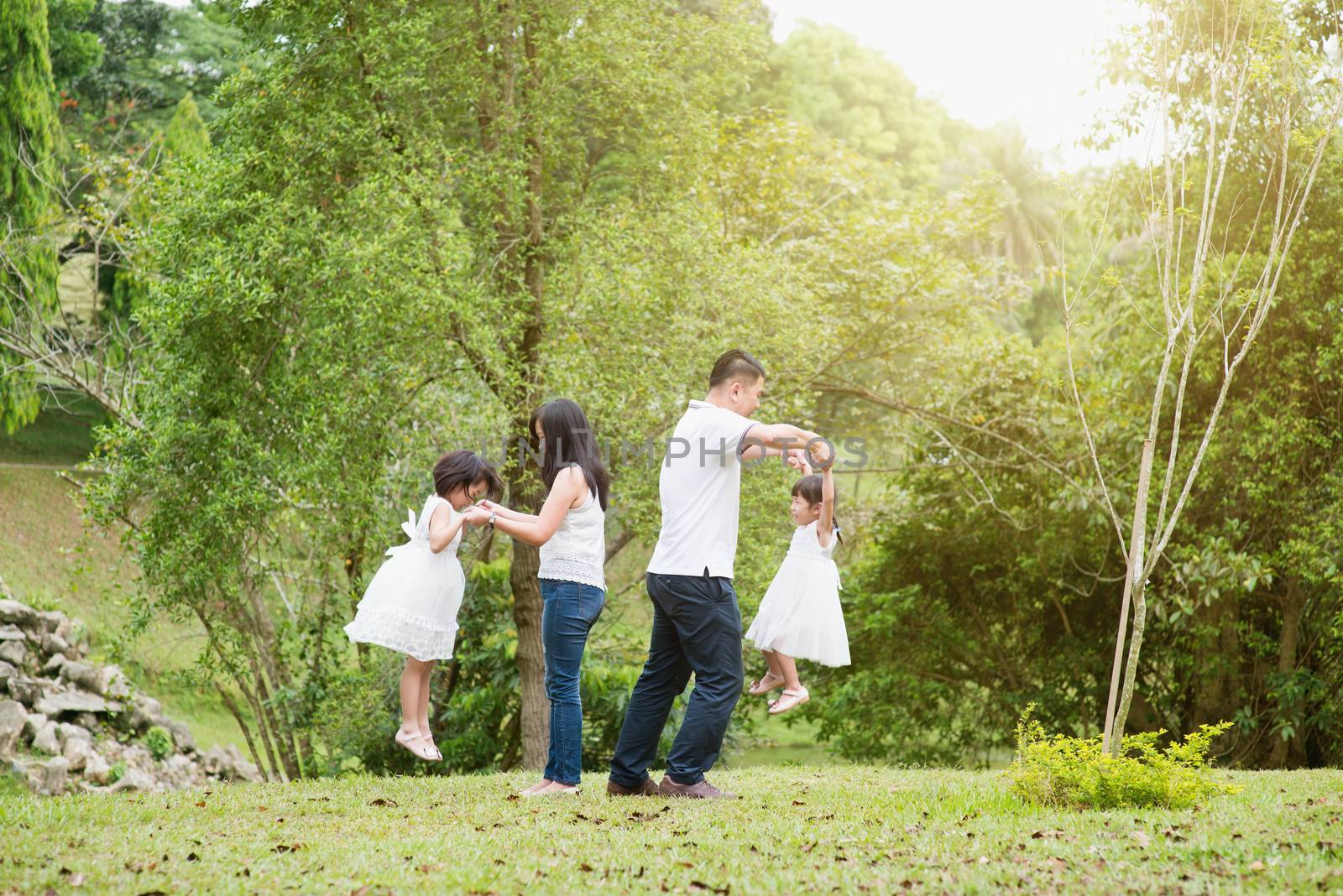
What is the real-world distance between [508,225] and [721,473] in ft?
19.2

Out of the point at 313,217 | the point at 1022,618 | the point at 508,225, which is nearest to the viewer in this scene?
the point at 313,217

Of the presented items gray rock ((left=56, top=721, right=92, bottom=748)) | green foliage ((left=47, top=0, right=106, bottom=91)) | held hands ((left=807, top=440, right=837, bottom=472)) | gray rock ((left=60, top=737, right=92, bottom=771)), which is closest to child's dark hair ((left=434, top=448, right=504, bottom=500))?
held hands ((left=807, top=440, right=837, bottom=472))

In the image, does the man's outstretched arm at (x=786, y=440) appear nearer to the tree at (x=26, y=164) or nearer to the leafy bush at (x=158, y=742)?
the leafy bush at (x=158, y=742)

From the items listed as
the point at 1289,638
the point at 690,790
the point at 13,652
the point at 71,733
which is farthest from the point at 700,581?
the point at 13,652

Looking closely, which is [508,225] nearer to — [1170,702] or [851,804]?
[851,804]

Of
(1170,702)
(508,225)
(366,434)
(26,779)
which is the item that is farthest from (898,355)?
(26,779)

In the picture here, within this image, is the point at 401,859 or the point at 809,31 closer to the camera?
the point at 401,859

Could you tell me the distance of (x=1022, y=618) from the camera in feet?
43.6

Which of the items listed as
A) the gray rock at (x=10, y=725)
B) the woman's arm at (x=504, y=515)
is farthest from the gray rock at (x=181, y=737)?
the woman's arm at (x=504, y=515)

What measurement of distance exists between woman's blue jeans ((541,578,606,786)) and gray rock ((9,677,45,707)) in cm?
879

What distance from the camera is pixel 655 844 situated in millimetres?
4219

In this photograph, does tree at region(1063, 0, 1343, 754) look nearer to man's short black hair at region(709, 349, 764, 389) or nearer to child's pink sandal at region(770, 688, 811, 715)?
child's pink sandal at region(770, 688, 811, 715)

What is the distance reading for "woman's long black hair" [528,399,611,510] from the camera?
5176mm

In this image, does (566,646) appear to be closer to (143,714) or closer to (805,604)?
(805,604)
